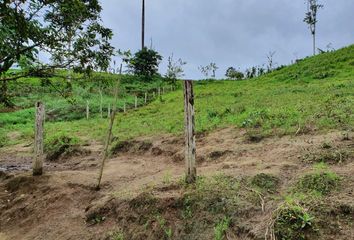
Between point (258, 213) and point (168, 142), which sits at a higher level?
point (168, 142)

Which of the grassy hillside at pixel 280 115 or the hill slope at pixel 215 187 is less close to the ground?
the grassy hillside at pixel 280 115

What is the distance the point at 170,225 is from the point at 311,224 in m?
2.26

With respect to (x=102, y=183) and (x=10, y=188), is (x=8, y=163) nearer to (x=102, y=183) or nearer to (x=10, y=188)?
(x=10, y=188)

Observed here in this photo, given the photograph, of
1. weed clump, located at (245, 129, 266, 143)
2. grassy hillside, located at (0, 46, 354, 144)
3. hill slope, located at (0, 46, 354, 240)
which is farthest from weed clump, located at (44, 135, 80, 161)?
weed clump, located at (245, 129, 266, 143)

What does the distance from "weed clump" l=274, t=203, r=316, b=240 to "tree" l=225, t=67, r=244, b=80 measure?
3598 centimetres

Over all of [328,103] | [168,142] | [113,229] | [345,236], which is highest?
[328,103]

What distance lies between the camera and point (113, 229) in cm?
685

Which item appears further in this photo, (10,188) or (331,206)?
(10,188)

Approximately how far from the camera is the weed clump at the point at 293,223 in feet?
16.4

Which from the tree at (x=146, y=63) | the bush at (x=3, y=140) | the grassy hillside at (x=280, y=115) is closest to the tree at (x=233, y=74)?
the tree at (x=146, y=63)

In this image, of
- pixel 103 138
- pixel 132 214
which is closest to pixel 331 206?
pixel 132 214

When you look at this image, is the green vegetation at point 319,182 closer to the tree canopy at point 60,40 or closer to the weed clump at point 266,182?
the weed clump at point 266,182

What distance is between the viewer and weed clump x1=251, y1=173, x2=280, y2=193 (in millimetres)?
6414

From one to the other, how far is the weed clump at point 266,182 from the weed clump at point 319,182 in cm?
40
